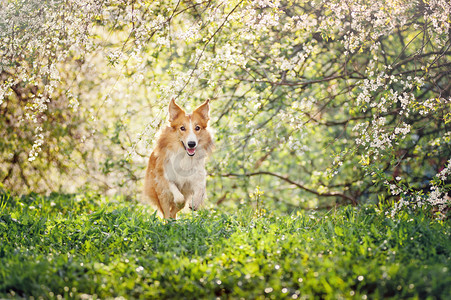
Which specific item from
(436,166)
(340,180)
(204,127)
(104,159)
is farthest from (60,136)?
(436,166)

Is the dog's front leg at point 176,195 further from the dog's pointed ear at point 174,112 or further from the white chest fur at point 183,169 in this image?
the dog's pointed ear at point 174,112

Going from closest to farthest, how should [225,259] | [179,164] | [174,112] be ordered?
[225,259] → [174,112] → [179,164]

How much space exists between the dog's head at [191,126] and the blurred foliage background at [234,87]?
32 cm

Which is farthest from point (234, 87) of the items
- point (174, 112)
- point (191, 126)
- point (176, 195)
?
point (176, 195)

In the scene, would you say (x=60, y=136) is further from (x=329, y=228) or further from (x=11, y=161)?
(x=329, y=228)

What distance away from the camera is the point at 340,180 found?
983 centimetres

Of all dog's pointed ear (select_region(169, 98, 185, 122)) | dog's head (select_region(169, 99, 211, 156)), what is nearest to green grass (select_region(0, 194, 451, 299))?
dog's head (select_region(169, 99, 211, 156))

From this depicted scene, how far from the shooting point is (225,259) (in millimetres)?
3570

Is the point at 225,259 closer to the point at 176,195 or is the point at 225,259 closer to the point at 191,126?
the point at 176,195

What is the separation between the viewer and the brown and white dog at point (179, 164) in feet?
16.6

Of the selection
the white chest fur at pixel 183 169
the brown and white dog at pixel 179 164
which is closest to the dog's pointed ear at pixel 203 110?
the brown and white dog at pixel 179 164

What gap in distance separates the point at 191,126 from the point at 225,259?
1827mm

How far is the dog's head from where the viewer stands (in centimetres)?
481

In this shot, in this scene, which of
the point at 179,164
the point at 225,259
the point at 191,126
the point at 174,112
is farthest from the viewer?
the point at 179,164
